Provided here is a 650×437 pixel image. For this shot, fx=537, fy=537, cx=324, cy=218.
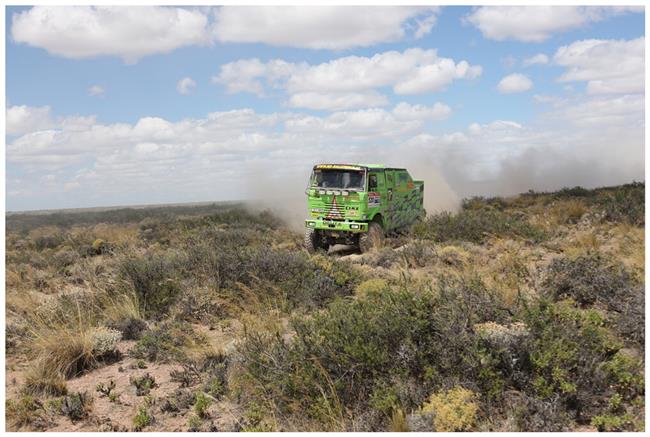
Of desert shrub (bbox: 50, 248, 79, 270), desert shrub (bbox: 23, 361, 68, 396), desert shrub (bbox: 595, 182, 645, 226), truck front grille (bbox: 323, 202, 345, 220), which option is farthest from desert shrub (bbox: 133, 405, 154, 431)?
desert shrub (bbox: 595, 182, 645, 226)

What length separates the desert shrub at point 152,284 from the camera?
29.4 ft

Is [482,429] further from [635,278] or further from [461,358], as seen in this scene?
[635,278]

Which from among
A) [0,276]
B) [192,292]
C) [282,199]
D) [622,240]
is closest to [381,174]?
[622,240]

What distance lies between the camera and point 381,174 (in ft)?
54.6

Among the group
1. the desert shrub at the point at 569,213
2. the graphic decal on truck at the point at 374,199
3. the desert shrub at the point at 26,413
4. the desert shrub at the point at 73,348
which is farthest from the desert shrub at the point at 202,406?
the desert shrub at the point at 569,213

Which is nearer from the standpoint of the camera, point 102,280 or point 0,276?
point 0,276

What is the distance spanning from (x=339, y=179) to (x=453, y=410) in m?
12.0

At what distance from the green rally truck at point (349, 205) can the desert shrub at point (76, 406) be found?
10550 millimetres

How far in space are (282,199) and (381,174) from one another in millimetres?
18383

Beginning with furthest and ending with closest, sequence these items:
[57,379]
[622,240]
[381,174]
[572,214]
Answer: [572,214] < [381,174] < [622,240] < [57,379]

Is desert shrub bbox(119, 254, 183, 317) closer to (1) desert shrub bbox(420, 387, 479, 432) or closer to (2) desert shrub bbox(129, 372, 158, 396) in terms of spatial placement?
(2) desert shrub bbox(129, 372, 158, 396)

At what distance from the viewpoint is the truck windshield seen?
1568 centimetres

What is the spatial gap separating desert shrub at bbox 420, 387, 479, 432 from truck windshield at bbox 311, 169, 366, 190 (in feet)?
37.5

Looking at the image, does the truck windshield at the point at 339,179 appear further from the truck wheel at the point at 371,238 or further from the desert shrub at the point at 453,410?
the desert shrub at the point at 453,410
